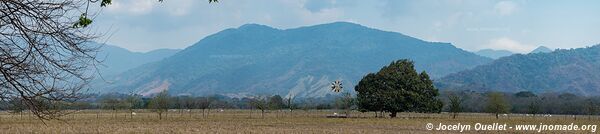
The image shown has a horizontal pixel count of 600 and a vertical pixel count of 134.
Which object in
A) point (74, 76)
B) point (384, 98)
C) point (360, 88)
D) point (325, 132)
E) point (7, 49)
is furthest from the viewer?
point (360, 88)

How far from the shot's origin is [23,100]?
8.42 m

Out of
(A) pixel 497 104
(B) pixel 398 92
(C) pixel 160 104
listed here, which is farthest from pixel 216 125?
(A) pixel 497 104

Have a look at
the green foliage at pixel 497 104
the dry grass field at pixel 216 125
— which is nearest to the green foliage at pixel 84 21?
the dry grass field at pixel 216 125

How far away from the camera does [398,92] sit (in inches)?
3794

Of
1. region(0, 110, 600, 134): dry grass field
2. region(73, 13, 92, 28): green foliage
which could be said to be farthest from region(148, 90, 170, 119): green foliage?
region(73, 13, 92, 28): green foliage

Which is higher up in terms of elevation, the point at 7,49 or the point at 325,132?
the point at 7,49

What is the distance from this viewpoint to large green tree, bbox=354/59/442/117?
95.4 meters

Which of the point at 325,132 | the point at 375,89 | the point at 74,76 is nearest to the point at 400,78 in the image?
the point at 375,89

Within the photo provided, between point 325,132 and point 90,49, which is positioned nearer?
point 90,49

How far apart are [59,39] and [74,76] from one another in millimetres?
794

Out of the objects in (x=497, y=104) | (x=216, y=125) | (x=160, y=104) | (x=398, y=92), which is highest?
(x=398, y=92)

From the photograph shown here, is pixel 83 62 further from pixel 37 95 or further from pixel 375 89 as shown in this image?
pixel 375 89

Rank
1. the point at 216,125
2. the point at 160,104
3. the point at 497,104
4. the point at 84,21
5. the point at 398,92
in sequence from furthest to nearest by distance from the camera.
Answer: the point at 497,104 → the point at 160,104 → the point at 398,92 → the point at 216,125 → the point at 84,21

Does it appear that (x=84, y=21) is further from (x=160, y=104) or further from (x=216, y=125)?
(x=160, y=104)
